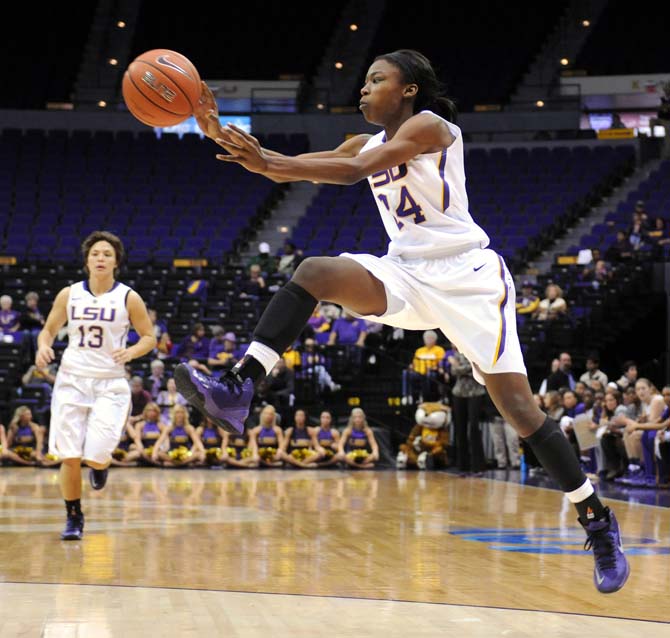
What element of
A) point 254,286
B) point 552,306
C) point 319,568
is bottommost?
point 319,568

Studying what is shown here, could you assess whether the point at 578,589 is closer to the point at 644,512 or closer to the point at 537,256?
the point at 644,512

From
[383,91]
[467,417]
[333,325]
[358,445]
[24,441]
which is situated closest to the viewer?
[383,91]

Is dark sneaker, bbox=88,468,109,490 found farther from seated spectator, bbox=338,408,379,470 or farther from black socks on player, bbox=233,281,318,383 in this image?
seated spectator, bbox=338,408,379,470

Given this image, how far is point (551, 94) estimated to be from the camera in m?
27.8

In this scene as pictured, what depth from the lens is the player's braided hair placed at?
418 cm

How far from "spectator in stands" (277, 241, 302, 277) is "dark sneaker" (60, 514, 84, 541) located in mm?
12051

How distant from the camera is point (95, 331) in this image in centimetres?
699

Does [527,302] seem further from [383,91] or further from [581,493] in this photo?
[383,91]

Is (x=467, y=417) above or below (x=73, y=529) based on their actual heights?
above

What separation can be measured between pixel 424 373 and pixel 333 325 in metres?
2.05

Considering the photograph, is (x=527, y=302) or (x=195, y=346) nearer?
(x=195, y=346)

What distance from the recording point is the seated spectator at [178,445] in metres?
14.0

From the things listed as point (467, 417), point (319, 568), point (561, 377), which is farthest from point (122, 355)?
point (561, 377)

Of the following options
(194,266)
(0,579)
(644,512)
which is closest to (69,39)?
(194,266)
